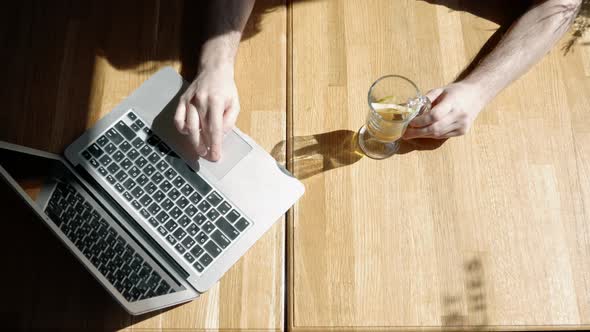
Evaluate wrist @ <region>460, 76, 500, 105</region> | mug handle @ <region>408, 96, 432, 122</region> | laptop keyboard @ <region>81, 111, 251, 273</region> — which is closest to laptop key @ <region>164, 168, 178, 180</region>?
laptop keyboard @ <region>81, 111, 251, 273</region>

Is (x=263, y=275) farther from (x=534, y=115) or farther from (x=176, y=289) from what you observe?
(x=534, y=115)

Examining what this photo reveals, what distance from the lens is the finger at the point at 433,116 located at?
3.17ft

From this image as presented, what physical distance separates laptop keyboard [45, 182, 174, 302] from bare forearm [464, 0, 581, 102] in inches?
30.0

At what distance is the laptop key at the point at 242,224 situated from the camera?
94 cm

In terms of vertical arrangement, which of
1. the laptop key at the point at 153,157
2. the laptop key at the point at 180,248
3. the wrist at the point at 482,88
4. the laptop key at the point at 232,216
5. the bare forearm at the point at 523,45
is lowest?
the laptop key at the point at 180,248

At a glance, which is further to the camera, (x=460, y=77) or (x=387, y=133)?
(x=460, y=77)

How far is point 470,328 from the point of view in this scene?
902mm

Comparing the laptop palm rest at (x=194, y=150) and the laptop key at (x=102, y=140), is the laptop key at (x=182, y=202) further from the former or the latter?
the laptop key at (x=102, y=140)

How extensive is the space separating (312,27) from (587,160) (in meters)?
0.65

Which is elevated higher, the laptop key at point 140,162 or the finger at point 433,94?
the finger at point 433,94

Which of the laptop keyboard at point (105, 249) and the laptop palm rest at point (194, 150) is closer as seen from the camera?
the laptop keyboard at point (105, 249)

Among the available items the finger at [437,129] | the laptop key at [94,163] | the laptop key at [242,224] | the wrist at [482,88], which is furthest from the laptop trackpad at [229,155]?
the wrist at [482,88]

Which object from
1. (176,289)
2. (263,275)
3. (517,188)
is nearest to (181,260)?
(176,289)

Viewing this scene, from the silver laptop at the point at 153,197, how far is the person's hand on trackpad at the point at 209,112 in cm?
3
